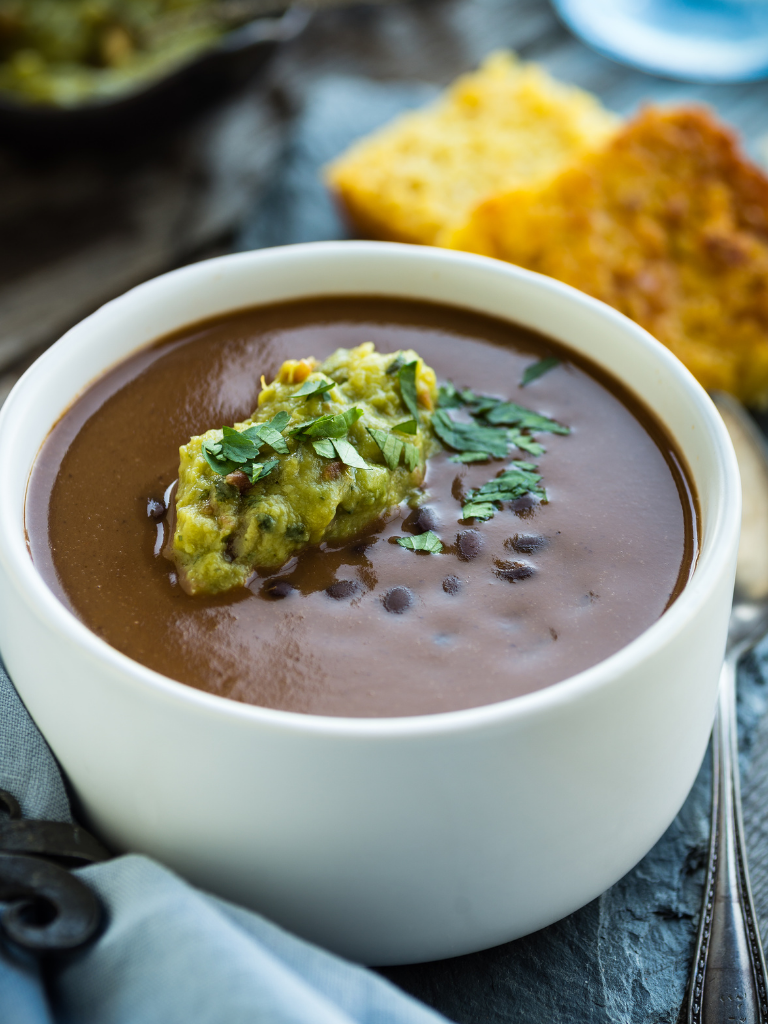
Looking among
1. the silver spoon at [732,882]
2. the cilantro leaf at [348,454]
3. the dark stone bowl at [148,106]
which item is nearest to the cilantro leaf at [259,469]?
the cilantro leaf at [348,454]

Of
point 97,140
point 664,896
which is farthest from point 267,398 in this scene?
point 97,140

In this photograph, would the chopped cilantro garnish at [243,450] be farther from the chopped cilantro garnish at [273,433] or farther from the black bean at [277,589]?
the black bean at [277,589]

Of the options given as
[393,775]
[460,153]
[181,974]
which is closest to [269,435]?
[393,775]

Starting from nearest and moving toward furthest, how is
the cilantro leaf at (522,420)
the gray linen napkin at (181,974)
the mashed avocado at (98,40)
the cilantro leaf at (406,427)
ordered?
the gray linen napkin at (181,974) < the cilantro leaf at (406,427) < the cilantro leaf at (522,420) < the mashed avocado at (98,40)

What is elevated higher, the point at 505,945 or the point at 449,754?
the point at 449,754

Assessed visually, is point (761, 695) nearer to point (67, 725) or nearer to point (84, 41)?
point (67, 725)
